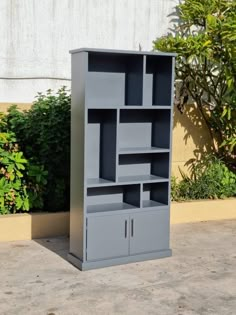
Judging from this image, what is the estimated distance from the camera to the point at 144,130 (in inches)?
212

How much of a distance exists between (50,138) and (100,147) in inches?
40.4

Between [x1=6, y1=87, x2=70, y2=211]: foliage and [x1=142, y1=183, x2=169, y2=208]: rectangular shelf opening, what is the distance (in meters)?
1.11

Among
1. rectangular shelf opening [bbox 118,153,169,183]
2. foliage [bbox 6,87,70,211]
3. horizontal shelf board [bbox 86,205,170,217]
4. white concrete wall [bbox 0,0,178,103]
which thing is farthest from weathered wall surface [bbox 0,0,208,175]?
horizontal shelf board [bbox 86,205,170,217]

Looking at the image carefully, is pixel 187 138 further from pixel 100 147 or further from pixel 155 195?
pixel 100 147

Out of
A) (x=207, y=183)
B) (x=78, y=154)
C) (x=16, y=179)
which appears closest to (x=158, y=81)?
(x=78, y=154)

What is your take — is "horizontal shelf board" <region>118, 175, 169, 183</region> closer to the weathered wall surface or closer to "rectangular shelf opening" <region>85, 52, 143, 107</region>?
"rectangular shelf opening" <region>85, 52, 143, 107</region>

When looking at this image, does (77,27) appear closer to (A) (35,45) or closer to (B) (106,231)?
(A) (35,45)

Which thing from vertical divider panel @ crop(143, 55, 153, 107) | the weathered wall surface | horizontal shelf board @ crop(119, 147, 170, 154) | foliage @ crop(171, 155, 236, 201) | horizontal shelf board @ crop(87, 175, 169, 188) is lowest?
foliage @ crop(171, 155, 236, 201)

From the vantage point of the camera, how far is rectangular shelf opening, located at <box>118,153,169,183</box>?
17.3 feet

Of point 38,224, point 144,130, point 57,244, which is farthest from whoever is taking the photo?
point 38,224

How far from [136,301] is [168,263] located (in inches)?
39.5

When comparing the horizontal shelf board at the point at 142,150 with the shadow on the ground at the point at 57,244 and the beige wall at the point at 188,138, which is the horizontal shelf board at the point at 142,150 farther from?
the beige wall at the point at 188,138

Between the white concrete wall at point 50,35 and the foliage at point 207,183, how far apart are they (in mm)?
1989

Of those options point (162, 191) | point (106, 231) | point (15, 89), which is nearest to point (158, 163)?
point (162, 191)
